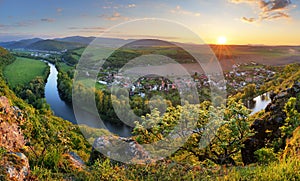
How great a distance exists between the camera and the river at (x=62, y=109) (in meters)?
34.7

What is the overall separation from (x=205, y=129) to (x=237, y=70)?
200ft

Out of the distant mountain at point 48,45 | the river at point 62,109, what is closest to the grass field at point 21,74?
the river at point 62,109

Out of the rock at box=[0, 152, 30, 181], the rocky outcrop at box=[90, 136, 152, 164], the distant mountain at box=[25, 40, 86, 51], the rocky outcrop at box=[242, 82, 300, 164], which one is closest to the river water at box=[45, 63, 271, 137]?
the rocky outcrop at box=[242, 82, 300, 164]

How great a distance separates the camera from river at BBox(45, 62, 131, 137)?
114 feet

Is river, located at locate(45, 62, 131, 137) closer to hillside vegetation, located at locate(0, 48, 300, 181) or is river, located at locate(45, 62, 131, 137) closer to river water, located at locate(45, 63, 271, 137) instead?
river water, located at locate(45, 63, 271, 137)

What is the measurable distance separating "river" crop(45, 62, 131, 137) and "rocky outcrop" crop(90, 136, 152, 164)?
26.5m

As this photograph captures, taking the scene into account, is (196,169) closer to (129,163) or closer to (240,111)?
(129,163)

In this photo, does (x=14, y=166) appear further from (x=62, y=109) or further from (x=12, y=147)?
(x=62, y=109)

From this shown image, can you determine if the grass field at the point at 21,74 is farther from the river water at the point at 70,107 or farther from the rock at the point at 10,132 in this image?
the rock at the point at 10,132

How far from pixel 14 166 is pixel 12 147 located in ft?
6.30

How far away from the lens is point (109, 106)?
38.2 m

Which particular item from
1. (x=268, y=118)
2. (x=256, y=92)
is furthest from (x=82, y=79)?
(x=268, y=118)

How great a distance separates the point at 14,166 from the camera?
3803mm

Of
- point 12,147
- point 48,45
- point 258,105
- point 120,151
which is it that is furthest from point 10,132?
point 48,45
